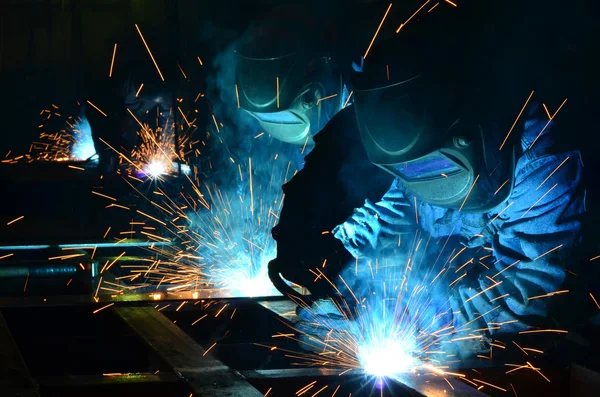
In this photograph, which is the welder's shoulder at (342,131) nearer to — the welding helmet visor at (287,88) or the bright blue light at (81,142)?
the welding helmet visor at (287,88)

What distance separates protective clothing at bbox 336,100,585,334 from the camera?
234cm

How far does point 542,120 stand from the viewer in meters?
2.45

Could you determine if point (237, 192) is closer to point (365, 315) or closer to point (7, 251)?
point (7, 251)

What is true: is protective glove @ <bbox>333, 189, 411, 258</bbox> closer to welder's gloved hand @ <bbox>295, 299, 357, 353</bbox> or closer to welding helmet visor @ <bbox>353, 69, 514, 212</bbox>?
welder's gloved hand @ <bbox>295, 299, 357, 353</bbox>

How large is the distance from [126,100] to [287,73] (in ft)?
14.5

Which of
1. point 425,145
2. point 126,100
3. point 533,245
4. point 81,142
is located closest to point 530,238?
point 533,245

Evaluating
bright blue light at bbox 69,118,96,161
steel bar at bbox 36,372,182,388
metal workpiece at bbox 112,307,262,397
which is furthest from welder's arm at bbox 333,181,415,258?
bright blue light at bbox 69,118,96,161

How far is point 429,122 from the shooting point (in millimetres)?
2213

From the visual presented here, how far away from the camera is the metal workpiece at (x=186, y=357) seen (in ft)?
6.42

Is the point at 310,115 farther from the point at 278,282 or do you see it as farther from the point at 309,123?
the point at 278,282

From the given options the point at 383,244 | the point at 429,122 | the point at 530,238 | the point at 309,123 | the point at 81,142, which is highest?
the point at 81,142

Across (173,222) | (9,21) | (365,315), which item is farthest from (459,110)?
(9,21)

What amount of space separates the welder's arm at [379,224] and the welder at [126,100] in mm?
3981

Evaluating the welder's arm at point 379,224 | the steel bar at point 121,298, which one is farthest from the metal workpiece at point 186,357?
the welder's arm at point 379,224
